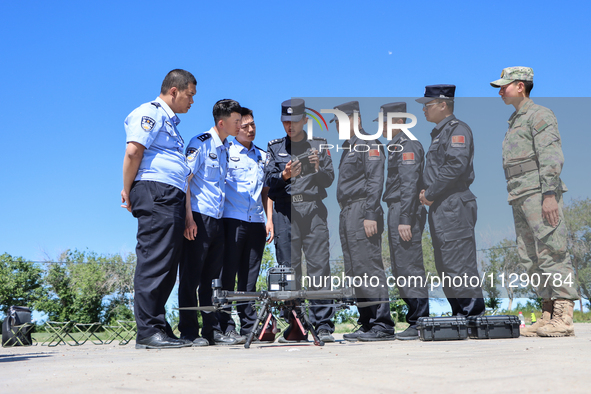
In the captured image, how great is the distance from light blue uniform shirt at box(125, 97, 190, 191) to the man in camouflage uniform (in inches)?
138

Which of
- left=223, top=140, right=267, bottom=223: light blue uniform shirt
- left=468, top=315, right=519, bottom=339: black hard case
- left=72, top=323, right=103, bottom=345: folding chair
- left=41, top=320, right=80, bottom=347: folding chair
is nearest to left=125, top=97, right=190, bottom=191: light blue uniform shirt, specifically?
left=223, top=140, right=267, bottom=223: light blue uniform shirt

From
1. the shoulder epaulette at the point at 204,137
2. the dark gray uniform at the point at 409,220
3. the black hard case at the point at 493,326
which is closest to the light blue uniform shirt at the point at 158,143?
the shoulder epaulette at the point at 204,137

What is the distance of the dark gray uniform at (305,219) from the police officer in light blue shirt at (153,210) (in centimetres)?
141

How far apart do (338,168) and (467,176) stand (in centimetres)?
138

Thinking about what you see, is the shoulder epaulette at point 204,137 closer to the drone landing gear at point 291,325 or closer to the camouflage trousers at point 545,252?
the drone landing gear at point 291,325

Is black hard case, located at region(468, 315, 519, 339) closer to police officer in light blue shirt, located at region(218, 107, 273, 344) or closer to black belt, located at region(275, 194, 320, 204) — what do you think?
black belt, located at region(275, 194, 320, 204)

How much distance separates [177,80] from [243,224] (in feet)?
5.64

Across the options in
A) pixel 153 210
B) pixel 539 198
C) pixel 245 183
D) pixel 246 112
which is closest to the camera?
pixel 153 210

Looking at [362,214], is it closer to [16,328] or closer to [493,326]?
[493,326]

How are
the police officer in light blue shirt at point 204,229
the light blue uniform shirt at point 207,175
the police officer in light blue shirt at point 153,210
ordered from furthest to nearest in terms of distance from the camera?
the light blue uniform shirt at point 207,175 → the police officer in light blue shirt at point 204,229 → the police officer in light blue shirt at point 153,210

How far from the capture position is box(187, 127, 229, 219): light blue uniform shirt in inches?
218

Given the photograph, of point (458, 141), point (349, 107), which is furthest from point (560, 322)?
point (349, 107)

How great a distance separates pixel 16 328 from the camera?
9875 millimetres

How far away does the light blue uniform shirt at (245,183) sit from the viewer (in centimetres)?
607
